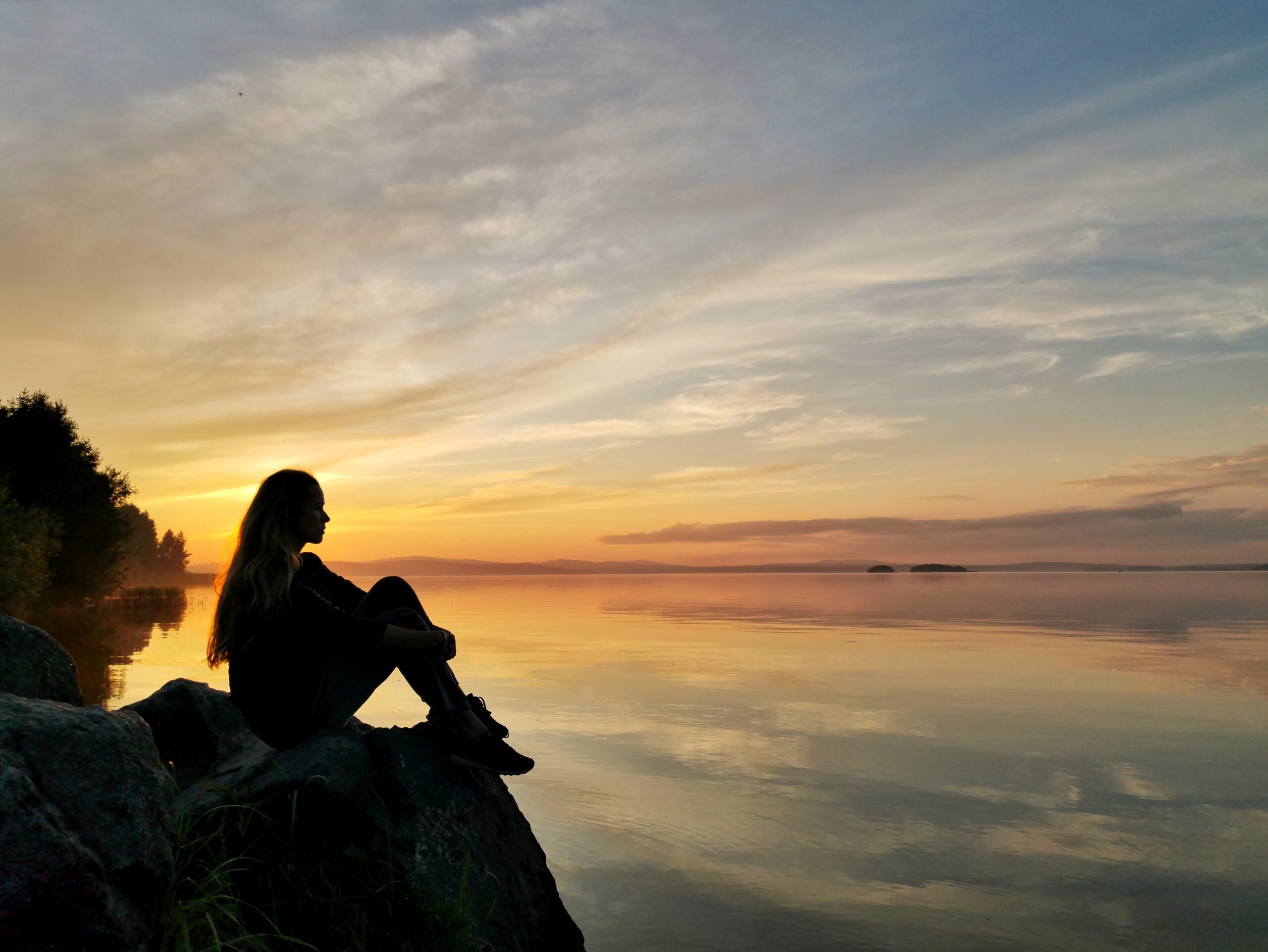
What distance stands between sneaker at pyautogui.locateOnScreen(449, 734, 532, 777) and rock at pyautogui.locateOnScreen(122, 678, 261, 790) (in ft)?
7.82

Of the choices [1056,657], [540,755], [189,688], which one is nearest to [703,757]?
[540,755]

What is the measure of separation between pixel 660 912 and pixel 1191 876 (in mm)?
5200

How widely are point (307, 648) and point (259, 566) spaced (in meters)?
0.66

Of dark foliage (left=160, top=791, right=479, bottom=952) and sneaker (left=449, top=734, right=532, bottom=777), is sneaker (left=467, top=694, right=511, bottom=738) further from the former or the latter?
dark foliage (left=160, top=791, right=479, bottom=952)

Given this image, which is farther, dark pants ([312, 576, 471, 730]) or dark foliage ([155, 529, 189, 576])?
dark foliage ([155, 529, 189, 576])

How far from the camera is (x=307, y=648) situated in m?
6.27

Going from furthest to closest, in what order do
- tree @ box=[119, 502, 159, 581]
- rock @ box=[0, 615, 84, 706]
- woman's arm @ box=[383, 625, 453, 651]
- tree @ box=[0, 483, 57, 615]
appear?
tree @ box=[119, 502, 159, 581] < tree @ box=[0, 483, 57, 615] < rock @ box=[0, 615, 84, 706] < woman's arm @ box=[383, 625, 453, 651]

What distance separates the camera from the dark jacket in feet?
20.1

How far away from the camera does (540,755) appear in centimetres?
1388

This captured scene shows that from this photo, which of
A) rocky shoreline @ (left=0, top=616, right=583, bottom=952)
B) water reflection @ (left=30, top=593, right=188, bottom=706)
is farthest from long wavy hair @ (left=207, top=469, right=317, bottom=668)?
water reflection @ (left=30, top=593, right=188, bottom=706)

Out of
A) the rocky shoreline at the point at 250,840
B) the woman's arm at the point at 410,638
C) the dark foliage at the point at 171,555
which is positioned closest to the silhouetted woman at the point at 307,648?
the woman's arm at the point at 410,638

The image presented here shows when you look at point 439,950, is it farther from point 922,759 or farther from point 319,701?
point 922,759

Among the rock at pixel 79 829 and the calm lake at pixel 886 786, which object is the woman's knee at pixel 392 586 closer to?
the rock at pixel 79 829

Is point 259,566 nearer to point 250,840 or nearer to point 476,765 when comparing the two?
point 250,840
